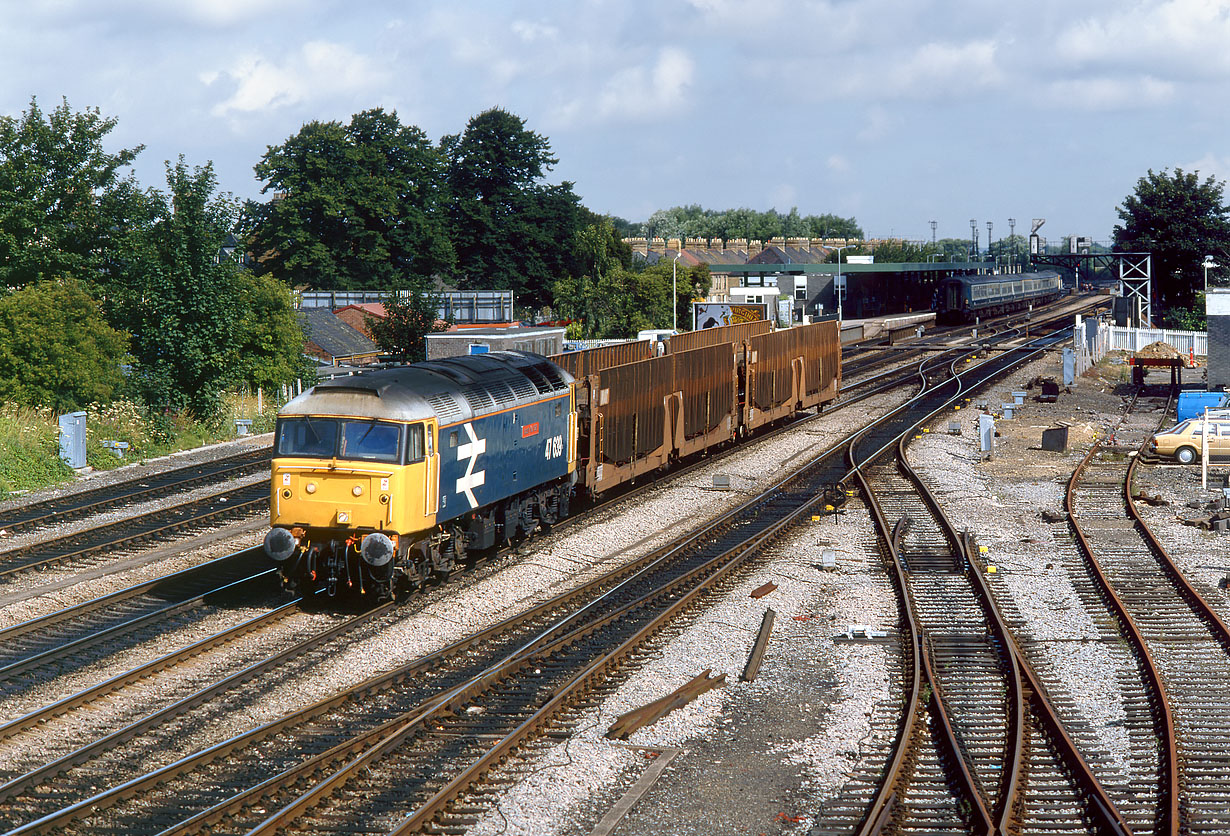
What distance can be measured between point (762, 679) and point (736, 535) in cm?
856

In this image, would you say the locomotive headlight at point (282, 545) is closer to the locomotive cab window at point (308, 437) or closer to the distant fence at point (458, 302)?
the locomotive cab window at point (308, 437)

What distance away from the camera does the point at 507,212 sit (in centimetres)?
8700

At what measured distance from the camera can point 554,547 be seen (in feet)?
72.0

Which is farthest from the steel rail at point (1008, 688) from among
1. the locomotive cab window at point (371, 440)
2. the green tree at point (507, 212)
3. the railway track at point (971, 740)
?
the green tree at point (507, 212)

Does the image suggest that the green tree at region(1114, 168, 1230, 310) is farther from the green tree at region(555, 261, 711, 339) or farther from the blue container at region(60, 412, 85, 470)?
the blue container at region(60, 412, 85, 470)

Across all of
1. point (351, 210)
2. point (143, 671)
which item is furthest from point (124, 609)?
point (351, 210)

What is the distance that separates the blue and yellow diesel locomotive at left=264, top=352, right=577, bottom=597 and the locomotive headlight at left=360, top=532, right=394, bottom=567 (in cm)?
1

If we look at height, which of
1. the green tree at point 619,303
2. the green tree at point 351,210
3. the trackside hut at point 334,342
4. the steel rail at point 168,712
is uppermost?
the green tree at point 351,210

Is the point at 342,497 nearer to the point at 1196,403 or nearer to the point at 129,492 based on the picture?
the point at 129,492

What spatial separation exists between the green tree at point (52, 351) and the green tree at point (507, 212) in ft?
167

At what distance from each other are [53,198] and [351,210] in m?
30.0

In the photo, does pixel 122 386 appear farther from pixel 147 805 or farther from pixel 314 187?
pixel 314 187

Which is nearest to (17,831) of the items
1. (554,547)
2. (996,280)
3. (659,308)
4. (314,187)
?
(554,547)

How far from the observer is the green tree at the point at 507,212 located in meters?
85.5
